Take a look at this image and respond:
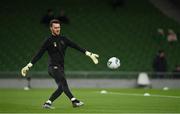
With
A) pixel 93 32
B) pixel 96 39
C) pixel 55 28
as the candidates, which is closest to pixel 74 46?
pixel 55 28

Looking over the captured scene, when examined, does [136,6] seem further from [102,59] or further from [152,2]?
[102,59]

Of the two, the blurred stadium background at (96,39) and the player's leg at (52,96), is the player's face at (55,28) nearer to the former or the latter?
the player's leg at (52,96)

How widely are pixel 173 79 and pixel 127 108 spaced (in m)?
15.2

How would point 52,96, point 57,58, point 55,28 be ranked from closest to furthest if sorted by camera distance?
point 55,28 → point 52,96 → point 57,58

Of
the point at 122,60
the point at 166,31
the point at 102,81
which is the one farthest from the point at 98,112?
the point at 166,31

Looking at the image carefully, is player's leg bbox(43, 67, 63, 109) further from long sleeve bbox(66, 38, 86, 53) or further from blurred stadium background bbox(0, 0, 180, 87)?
blurred stadium background bbox(0, 0, 180, 87)

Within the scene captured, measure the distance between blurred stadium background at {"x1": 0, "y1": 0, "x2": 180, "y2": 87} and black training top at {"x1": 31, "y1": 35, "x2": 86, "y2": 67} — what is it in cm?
1561

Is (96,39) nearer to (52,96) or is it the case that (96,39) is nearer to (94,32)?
(94,32)

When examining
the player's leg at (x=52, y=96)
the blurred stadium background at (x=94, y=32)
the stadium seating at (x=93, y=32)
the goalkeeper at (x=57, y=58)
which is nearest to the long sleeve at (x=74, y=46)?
the goalkeeper at (x=57, y=58)

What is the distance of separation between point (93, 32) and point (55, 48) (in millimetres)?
19615

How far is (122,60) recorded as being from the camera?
33.8 meters

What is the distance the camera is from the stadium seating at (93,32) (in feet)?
109

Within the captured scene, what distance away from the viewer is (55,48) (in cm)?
1576

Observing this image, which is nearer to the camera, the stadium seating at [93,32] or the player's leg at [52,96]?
the player's leg at [52,96]
